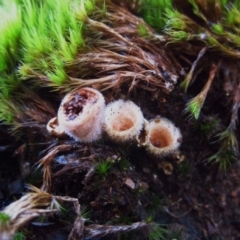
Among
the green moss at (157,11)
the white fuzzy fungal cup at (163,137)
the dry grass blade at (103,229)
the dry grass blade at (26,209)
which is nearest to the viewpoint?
the dry grass blade at (26,209)

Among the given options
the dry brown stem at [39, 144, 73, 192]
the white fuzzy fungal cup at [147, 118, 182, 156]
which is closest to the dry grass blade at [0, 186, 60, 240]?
the dry brown stem at [39, 144, 73, 192]

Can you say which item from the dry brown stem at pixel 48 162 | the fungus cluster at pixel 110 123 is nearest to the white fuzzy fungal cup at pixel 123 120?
the fungus cluster at pixel 110 123

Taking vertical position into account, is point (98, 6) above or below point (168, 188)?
above

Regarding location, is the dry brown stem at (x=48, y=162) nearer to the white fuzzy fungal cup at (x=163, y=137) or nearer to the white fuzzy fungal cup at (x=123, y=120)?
the white fuzzy fungal cup at (x=123, y=120)

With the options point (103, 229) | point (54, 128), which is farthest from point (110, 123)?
point (103, 229)

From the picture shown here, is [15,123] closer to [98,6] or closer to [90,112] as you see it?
[90,112]

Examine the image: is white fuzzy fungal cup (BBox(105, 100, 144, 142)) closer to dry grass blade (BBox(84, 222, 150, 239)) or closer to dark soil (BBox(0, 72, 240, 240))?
dark soil (BBox(0, 72, 240, 240))

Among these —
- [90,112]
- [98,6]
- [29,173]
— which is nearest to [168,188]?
[90,112]
